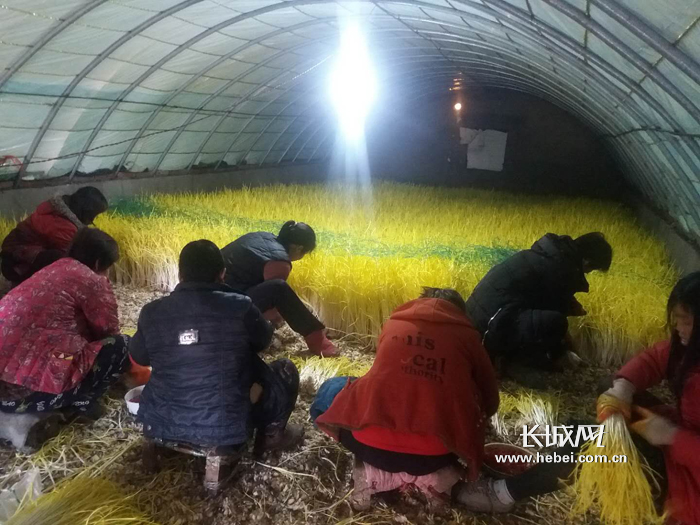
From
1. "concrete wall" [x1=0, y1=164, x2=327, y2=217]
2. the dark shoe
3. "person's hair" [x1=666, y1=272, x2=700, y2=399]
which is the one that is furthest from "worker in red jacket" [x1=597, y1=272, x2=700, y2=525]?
Answer: "concrete wall" [x1=0, y1=164, x2=327, y2=217]

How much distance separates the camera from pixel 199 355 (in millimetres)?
1859

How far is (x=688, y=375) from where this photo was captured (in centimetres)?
170

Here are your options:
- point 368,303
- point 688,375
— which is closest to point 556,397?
point 688,375

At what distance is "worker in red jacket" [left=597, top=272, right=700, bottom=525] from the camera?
1606 millimetres

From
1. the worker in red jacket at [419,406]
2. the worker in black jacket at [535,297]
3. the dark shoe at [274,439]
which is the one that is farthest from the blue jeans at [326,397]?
the worker in black jacket at [535,297]

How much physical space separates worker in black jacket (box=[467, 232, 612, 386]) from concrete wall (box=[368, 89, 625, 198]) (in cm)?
937

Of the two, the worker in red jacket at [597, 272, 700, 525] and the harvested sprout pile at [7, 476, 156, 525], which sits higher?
the worker in red jacket at [597, 272, 700, 525]

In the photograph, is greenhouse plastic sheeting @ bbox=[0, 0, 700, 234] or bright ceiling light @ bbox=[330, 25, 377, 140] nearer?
greenhouse plastic sheeting @ bbox=[0, 0, 700, 234]

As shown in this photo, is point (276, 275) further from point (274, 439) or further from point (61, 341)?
point (61, 341)

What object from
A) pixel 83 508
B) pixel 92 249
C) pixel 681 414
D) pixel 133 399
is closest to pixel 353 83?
pixel 92 249

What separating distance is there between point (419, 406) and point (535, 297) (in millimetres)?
1463

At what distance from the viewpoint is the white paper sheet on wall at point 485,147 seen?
38.3 ft

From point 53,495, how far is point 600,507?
2.03 meters

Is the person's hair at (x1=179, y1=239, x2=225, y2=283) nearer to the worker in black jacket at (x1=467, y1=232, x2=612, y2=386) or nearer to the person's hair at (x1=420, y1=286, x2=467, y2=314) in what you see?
the person's hair at (x1=420, y1=286, x2=467, y2=314)
